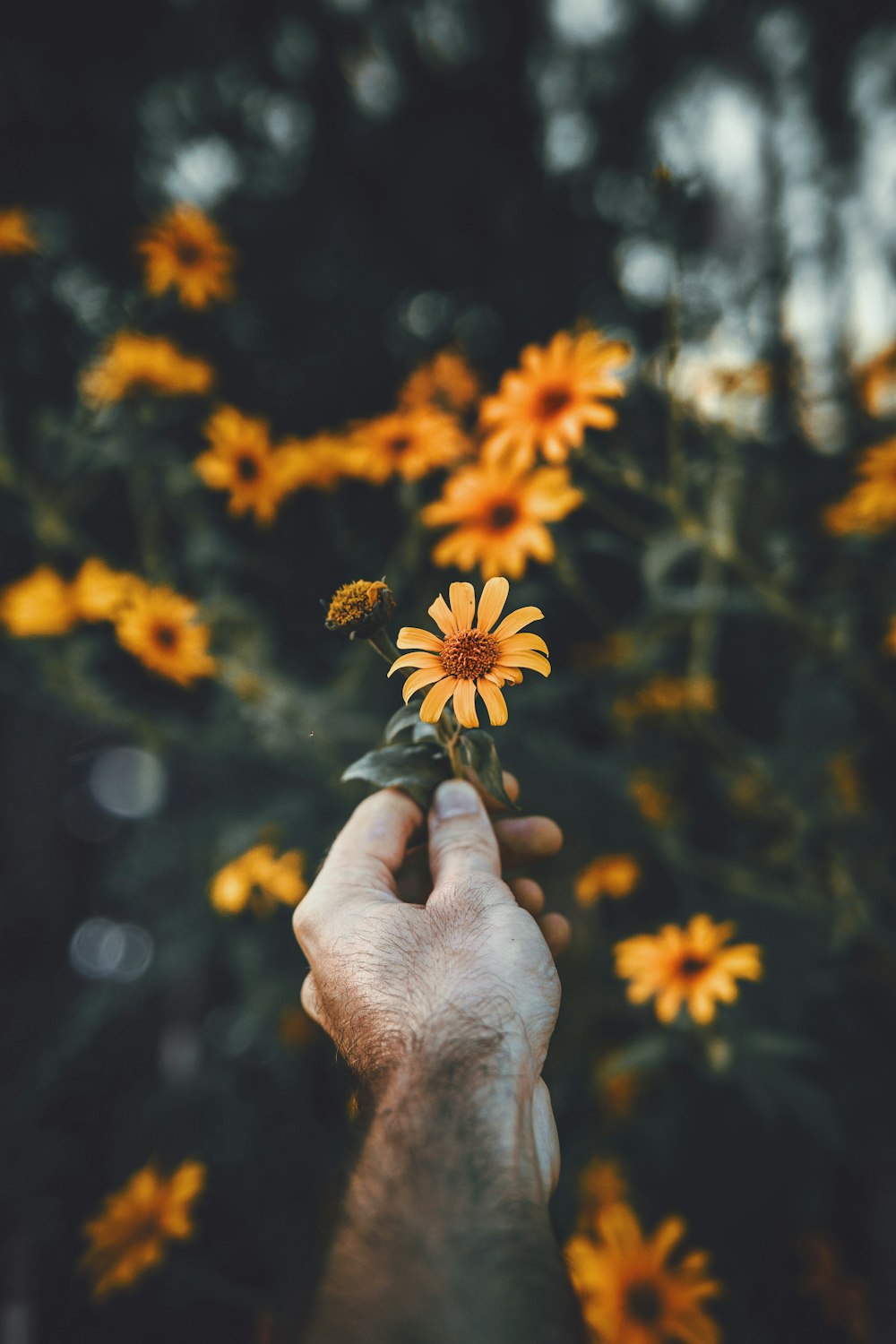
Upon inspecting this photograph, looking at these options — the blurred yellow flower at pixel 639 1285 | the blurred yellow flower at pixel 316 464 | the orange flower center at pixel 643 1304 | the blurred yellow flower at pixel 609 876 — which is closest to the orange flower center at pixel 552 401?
the blurred yellow flower at pixel 316 464

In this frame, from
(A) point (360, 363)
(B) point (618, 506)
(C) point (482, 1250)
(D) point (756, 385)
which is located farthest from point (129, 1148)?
(D) point (756, 385)

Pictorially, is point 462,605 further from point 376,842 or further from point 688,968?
point 688,968

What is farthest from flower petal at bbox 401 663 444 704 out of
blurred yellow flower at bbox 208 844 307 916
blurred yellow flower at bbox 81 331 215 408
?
blurred yellow flower at bbox 81 331 215 408

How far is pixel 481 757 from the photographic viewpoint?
60cm

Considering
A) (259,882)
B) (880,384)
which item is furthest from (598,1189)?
(880,384)

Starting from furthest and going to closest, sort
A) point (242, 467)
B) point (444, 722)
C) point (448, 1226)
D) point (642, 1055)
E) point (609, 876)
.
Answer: point (242, 467) < point (609, 876) < point (642, 1055) < point (444, 722) < point (448, 1226)

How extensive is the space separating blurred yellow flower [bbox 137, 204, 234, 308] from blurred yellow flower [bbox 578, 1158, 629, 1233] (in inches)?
80.5

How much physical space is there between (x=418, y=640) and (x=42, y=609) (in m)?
1.21

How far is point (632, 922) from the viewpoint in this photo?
1451mm

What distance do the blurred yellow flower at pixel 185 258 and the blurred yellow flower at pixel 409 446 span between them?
0.63m

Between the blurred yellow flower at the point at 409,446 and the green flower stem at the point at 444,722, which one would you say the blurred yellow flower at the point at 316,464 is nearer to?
the blurred yellow flower at the point at 409,446

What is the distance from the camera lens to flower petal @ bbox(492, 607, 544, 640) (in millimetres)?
538

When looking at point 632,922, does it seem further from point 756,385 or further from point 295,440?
point 295,440

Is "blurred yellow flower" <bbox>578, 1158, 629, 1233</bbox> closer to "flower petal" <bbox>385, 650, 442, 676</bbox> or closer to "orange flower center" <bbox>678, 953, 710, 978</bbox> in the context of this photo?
"orange flower center" <bbox>678, 953, 710, 978</bbox>
